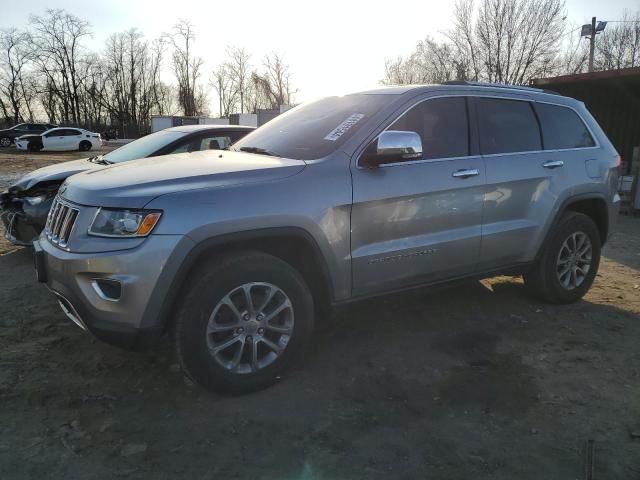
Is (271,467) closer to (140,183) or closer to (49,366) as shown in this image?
(140,183)

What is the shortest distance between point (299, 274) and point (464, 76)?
30925 mm

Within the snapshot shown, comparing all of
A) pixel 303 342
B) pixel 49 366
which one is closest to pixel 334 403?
pixel 303 342

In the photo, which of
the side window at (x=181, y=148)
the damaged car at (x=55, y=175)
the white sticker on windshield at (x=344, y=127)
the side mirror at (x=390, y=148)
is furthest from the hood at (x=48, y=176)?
the side mirror at (x=390, y=148)

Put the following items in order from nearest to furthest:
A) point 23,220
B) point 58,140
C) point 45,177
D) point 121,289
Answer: point 121,289 → point 23,220 → point 45,177 → point 58,140

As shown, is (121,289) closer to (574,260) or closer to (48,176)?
(48,176)

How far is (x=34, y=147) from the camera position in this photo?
95.6 feet

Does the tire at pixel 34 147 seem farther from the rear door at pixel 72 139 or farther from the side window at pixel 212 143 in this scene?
the side window at pixel 212 143

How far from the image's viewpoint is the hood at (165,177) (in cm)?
282

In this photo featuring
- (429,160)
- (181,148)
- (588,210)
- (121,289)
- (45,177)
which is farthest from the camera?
(181,148)

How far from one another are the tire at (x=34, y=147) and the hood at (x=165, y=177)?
97.2ft

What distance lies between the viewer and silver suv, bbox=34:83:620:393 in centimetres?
278

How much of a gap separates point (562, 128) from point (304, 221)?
9.38 ft

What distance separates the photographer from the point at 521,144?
169 inches

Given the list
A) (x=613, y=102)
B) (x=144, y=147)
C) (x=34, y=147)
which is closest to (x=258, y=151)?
(x=144, y=147)
